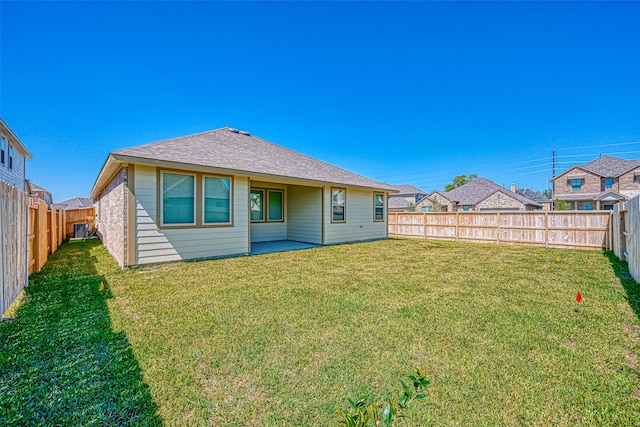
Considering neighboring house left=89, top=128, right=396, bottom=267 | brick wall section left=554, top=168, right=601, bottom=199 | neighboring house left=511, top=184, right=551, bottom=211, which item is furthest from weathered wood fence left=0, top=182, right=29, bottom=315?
neighboring house left=511, top=184, right=551, bottom=211

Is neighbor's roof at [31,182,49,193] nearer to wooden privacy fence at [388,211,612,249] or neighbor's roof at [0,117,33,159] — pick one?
neighbor's roof at [0,117,33,159]

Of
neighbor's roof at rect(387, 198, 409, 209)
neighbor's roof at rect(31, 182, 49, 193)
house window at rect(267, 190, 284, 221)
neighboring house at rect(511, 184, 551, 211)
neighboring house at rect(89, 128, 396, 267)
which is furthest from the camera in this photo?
neighbor's roof at rect(387, 198, 409, 209)

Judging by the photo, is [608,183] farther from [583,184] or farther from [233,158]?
[233,158]

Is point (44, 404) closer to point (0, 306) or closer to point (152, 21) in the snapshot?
point (0, 306)

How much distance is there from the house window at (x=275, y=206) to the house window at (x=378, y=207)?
184 inches

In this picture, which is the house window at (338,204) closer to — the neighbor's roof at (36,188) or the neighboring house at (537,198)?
the neighbor's roof at (36,188)

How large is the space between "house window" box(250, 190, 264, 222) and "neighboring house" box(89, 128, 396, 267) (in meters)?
0.04

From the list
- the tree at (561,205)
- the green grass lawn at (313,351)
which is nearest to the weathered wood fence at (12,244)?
the green grass lawn at (313,351)

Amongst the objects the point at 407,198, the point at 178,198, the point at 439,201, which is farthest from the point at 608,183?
the point at 178,198

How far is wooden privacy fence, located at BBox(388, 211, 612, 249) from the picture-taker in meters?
9.98

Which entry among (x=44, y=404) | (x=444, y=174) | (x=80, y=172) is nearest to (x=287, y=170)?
(x=44, y=404)

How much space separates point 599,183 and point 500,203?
1069cm

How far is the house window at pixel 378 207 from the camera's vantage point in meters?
13.7

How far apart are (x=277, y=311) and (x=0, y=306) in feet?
11.6
